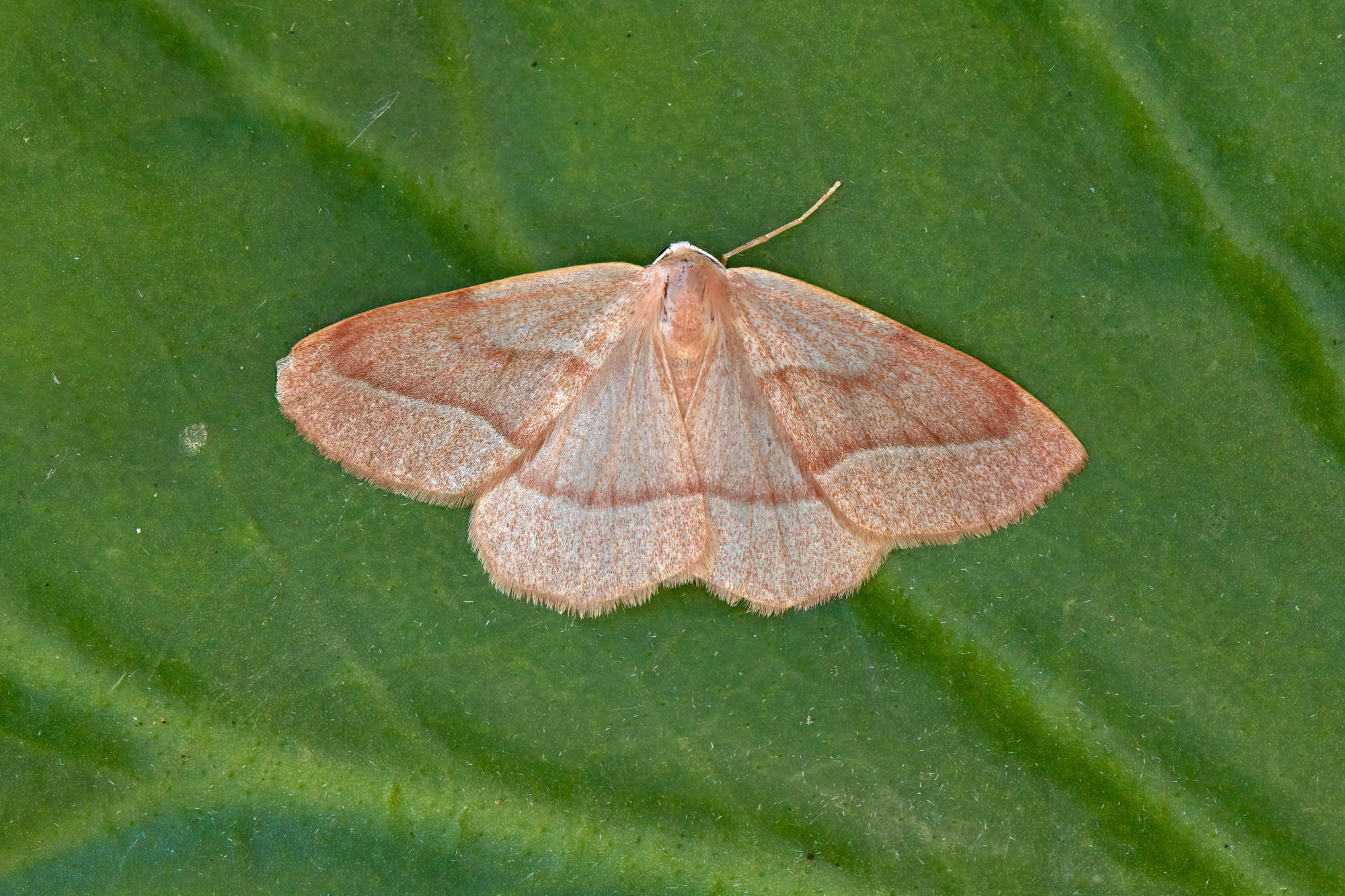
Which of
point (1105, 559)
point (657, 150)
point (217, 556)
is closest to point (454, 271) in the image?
point (657, 150)

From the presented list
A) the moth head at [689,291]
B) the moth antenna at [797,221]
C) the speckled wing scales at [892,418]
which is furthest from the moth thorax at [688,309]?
the moth antenna at [797,221]

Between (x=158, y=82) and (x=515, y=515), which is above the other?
(x=158, y=82)

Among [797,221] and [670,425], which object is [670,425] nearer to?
[670,425]

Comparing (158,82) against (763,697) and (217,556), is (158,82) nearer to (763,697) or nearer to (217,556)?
(217,556)

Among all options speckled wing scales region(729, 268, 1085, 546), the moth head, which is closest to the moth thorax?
the moth head

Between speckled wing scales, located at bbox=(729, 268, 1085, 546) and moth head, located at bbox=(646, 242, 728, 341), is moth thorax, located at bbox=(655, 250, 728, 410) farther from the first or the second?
speckled wing scales, located at bbox=(729, 268, 1085, 546)

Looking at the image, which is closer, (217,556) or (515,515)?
(515,515)

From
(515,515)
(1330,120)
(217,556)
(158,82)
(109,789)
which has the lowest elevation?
(109,789)
